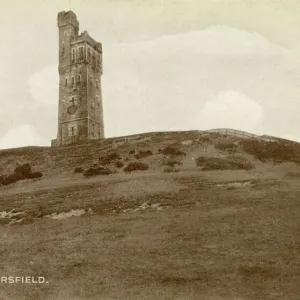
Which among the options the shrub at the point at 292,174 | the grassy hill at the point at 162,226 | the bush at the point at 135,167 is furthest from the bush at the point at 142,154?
the shrub at the point at 292,174

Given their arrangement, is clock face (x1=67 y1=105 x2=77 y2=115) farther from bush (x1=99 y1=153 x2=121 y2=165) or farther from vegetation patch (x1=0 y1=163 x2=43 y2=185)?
bush (x1=99 y1=153 x2=121 y2=165)

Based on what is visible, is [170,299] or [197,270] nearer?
[170,299]

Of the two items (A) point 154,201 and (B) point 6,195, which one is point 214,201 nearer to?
(A) point 154,201

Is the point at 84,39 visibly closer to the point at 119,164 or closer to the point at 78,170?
the point at 78,170

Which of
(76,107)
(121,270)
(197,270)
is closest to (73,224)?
(121,270)

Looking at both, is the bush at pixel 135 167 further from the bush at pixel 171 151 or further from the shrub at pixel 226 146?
the shrub at pixel 226 146

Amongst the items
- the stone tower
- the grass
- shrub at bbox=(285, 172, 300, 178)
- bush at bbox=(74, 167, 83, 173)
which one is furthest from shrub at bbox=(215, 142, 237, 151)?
the stone tower
